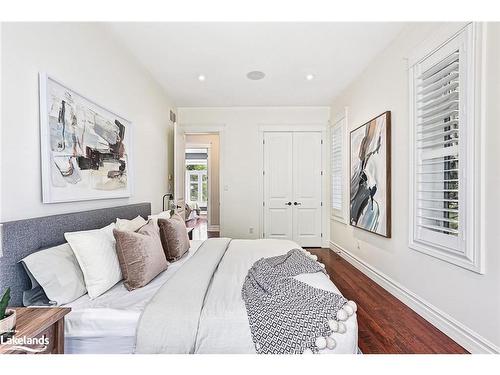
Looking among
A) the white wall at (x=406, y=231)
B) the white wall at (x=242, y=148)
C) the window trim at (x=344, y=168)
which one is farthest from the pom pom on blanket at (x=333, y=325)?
the white wall at (x=242, y=148)

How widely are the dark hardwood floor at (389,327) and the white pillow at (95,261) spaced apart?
176 centimetres

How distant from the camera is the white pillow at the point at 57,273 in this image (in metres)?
1.41

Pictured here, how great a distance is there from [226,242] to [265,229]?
7.13 ft

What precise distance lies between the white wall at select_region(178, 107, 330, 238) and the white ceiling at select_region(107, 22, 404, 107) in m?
0.70

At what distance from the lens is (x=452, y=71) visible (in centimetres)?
196

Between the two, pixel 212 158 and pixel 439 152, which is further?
pixel 212 158

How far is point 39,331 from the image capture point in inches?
42.2

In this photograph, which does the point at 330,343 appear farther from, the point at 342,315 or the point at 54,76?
the point at 54,76

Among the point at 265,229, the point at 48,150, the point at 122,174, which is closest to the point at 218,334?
the point at 48,150

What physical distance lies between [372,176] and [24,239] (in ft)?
10.8

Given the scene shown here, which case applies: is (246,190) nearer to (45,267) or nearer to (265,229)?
(265,229)

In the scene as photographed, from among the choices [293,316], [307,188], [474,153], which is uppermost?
[474,153]

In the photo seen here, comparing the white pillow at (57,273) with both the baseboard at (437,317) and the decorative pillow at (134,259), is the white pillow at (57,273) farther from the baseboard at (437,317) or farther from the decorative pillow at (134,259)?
the baseboard at (437,317)

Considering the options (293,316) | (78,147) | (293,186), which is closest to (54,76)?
(78,147)
